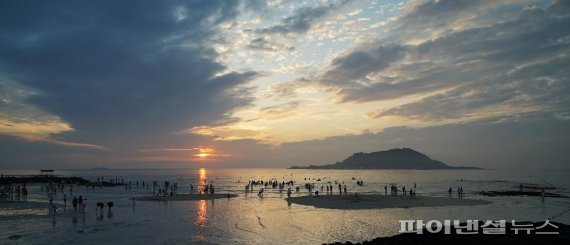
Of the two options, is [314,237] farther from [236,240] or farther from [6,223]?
[6,223]

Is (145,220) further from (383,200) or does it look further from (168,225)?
(383,200)

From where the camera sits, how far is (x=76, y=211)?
40.6 meters

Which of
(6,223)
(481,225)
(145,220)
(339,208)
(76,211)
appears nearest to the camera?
(481,225)

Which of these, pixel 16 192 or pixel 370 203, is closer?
pixel 370 203

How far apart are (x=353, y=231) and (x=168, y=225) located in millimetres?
15665

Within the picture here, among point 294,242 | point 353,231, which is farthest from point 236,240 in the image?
point 353,231

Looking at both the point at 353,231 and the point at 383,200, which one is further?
the point at 383,200

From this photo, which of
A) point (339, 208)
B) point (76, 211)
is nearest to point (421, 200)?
point (339, 208)

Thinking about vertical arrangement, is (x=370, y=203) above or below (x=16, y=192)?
below

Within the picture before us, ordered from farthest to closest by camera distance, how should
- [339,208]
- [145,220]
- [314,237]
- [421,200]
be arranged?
[421,200], [339,208], [145,220], [314,237]

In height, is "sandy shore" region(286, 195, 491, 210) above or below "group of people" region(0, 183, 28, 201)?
below

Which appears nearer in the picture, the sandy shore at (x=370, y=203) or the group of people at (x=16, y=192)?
the sandy shore at (x=370, y=203)

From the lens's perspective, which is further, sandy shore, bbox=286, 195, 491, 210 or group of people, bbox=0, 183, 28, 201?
group of people, bbox=0, 183, 28, 201

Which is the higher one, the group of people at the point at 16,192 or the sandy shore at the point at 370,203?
the group of people at the point at 16,192
